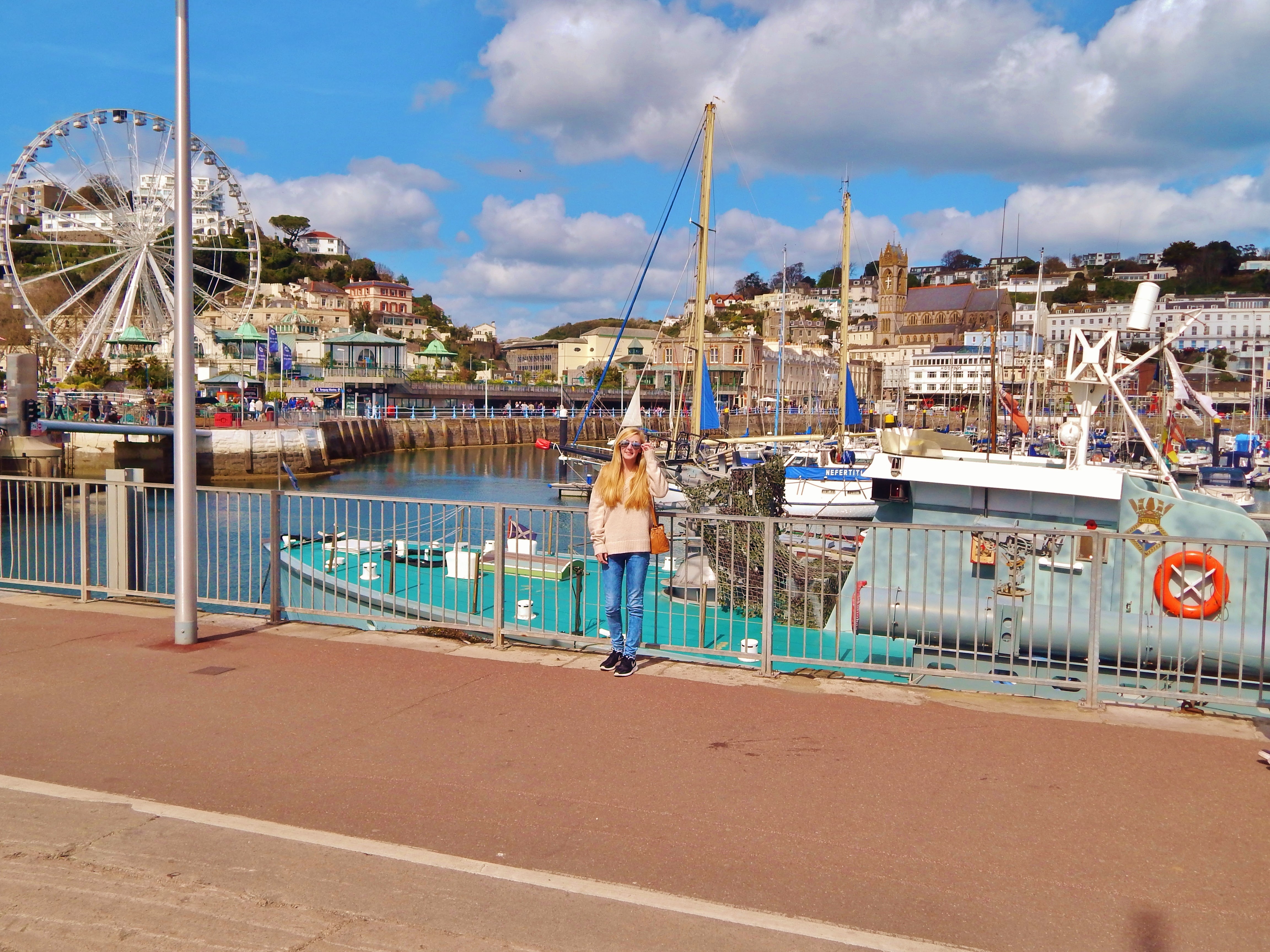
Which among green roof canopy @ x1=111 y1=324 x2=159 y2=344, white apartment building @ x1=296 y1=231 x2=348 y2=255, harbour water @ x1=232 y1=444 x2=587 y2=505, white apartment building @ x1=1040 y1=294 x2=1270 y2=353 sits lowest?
harbour water @ x1=232 y1=444 x2=587 y2=505

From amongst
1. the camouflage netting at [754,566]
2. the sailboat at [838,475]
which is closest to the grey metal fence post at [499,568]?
the camouflage netting at [754,566]

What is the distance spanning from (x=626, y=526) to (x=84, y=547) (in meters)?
5.80

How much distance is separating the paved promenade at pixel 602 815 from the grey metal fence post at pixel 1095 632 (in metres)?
0.21

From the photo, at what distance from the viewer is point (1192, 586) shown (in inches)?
305

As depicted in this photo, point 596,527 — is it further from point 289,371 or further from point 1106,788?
point 289,371

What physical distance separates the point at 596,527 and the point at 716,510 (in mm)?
12648

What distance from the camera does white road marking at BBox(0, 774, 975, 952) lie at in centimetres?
375

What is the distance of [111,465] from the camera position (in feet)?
165

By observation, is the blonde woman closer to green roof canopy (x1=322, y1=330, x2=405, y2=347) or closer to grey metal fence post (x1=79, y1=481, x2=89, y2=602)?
grey metal fence post (x1=79, y1=481, x2=89, y2=602)

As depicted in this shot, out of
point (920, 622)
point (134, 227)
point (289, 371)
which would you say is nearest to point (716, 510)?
point (920, 622)

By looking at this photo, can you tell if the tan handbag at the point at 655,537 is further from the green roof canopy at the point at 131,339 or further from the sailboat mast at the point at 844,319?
the green roof canopy at the point at 131,339

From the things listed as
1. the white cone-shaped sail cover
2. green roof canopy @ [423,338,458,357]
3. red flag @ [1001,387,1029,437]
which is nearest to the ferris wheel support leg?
the white cone-shaped sail cover

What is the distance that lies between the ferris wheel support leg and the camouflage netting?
160 inches

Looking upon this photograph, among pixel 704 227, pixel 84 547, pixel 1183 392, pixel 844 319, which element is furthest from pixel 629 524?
pixel 844 319
